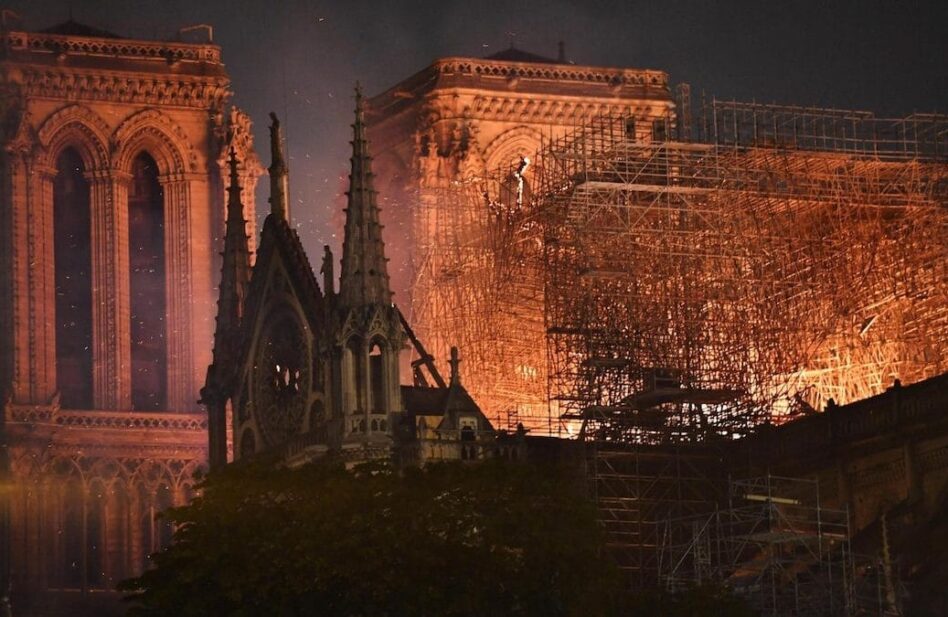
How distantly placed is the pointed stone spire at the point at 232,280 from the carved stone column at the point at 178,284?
18.8 meters

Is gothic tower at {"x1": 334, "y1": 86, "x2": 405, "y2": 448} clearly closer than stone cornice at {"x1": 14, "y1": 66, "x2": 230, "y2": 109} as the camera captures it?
Yes

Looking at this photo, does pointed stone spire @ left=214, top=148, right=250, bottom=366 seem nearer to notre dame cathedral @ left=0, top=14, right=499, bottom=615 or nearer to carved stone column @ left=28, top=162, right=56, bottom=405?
notre dame cathedral @ left=0, top=14, right=499, bottom=615

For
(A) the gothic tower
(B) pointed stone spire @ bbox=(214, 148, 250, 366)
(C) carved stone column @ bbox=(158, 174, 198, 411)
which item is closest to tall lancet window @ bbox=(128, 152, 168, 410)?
(C) carved stone column @ bbox=(158, 174, 198, 411)

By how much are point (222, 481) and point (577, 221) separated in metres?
21.1

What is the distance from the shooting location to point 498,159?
110938 mm

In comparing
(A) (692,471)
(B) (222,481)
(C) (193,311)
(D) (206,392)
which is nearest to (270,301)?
(D) (206,392)

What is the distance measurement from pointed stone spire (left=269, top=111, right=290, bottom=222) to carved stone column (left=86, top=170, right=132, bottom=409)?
22.9 m

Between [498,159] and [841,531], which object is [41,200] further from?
[841,531]

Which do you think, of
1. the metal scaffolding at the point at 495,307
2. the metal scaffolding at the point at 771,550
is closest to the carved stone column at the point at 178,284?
the metal scaffolding at the point at 495,307

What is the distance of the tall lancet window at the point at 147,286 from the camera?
11488 cm

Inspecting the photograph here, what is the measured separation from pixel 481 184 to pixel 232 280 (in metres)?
17.0

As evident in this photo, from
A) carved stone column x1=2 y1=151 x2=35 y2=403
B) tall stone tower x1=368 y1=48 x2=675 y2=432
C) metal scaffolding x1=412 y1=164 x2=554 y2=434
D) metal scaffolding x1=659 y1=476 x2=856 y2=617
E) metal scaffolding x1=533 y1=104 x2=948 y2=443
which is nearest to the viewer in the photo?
metal scaffolding x1=659 y1=476 x2=856 y2=617

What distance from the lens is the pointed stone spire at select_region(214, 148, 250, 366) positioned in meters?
91.4

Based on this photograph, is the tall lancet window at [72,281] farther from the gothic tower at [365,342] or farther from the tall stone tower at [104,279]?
the gothic tower at [365,342]
